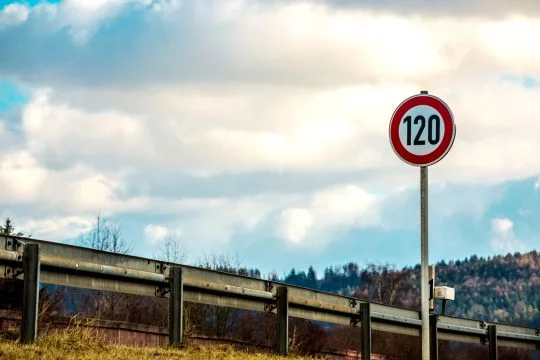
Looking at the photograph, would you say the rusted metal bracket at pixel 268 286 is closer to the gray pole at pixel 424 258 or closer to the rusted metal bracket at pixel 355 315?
the rusted metal bracket at pixel 355 315

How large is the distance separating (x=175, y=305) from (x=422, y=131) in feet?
11.5

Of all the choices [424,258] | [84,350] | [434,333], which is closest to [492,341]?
[434,333]

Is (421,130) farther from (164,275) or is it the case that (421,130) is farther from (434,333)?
(434,333)

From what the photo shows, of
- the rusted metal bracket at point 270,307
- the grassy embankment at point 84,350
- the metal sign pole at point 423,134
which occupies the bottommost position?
the grassy embankment at point 84,350

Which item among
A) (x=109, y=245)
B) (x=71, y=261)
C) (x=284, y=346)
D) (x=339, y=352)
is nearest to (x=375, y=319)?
(x=339, y=352)

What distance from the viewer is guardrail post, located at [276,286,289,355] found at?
53.0 ft

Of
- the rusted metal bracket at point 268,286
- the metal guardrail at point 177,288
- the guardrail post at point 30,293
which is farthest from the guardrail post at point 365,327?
the guardrail post at point 30,293

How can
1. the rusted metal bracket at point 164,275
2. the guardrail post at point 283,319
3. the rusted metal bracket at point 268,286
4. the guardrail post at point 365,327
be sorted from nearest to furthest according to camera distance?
the rusted metal bracket at point 164,275
the guardrail post at point 283,319
the rusted metal bracket at point 268,286
the guardrail post at point 365,327

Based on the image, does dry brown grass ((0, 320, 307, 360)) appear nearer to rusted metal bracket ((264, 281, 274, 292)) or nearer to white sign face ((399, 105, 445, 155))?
rusted metal bracket ((264, 281, 274, 292))

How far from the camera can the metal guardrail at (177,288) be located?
12438 millimetres

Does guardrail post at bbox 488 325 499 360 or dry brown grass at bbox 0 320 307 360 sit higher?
guardrail post at bbox 488 325 499 360

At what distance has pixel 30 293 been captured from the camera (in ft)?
40.2

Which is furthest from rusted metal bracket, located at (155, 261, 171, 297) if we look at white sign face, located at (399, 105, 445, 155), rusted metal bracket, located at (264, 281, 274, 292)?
white sign face, located at (399, 105, 445, 155)

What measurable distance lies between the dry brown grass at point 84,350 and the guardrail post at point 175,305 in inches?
8.4
